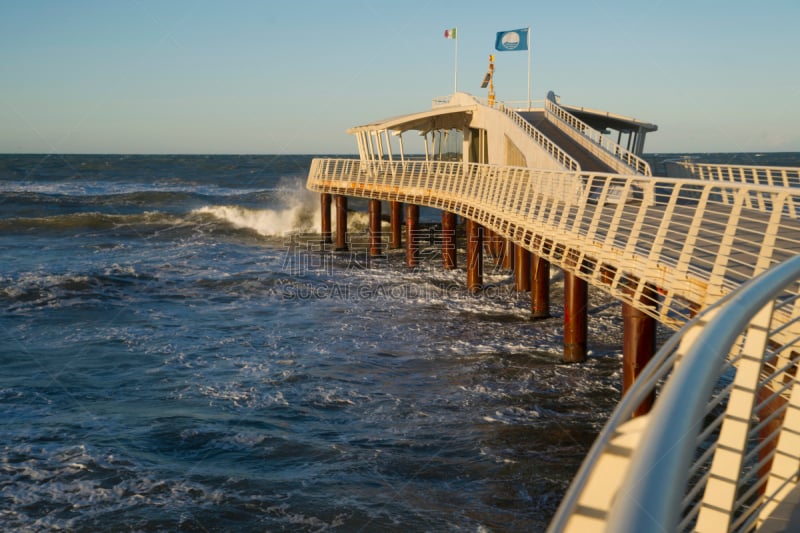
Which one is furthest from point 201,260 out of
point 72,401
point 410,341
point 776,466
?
point 776,466

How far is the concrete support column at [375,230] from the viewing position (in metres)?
29.6

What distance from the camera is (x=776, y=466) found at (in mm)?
3492

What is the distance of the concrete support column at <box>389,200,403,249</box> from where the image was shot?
3032 centimetres

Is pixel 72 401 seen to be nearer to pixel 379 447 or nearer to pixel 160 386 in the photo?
pixel 160 386

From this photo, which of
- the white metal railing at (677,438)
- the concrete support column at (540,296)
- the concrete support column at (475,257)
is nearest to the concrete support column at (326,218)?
the concrete support column at (475,257)

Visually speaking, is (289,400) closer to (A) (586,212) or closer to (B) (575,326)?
(B) (575,326)

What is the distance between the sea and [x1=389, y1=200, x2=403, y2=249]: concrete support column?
5.26m

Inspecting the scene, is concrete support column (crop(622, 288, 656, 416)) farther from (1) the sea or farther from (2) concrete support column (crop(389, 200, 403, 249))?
(2) concrete support column (crop(389, 200, 403, 249))

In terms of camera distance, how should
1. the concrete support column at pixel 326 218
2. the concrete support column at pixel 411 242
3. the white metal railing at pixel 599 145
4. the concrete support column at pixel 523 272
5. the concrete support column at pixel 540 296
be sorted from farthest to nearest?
the concrete support column at pixel 326 218
the concrete support column at pixel 411 242
the white metal railing at pixel 599 145
the concrete support column at pixel 523 272
the concrete support column at pixel 540 296

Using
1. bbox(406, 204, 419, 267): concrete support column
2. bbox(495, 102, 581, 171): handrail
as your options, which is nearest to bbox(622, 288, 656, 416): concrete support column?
bbox(495, 102, 581, 171): handrail

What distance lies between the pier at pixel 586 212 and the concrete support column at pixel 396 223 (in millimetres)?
131

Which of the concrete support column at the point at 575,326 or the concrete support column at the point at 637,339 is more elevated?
the concrete support column at the point at 637,339

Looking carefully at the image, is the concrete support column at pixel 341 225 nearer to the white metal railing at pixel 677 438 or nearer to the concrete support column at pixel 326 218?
the concrete support column at pixel 326 218

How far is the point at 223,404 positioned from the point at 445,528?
197 inches
